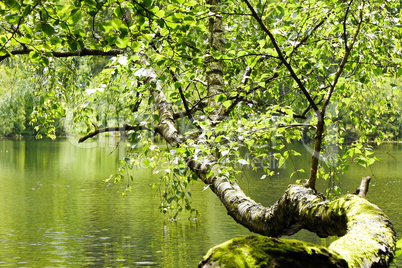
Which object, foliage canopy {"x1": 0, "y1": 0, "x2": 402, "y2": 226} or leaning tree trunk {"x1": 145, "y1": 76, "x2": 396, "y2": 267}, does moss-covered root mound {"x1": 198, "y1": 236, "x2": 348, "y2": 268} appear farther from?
foliage canopy {"x1": 0, "y1": 0, "x2": 402, "y2": 226}

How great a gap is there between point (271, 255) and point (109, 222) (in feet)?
61.6

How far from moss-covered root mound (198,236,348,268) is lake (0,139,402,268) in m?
5.43

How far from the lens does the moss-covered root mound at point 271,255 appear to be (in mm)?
2180

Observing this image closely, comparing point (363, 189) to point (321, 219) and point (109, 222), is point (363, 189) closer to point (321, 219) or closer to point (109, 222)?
point (321, 219)

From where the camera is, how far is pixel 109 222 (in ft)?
66.8

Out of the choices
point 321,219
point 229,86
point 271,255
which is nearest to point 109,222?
point 229,86

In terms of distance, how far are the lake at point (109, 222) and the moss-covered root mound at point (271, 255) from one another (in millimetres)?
5426

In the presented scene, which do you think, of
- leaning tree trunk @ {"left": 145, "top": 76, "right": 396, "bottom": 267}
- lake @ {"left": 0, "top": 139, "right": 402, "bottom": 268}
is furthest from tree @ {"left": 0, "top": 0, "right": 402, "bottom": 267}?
lake @ {"left": 0, "top": 139, "right": 402, "bottom": 268}

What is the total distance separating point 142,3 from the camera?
341 centimetres

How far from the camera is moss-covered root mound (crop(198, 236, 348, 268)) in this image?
7.15 feet

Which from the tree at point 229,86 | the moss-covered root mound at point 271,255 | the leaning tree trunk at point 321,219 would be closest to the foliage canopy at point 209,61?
the tree at point 229,86

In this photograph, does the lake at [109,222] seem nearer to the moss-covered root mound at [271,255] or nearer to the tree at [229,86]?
the tree at [229,86]

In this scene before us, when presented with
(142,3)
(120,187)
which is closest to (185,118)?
(142,3)

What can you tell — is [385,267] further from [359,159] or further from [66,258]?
[66,258]
